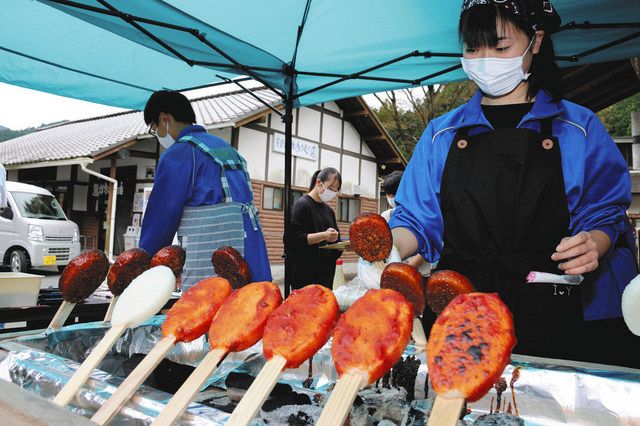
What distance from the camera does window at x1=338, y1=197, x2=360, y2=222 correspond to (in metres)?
18.0

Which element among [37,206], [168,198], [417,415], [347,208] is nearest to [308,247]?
[168,198]

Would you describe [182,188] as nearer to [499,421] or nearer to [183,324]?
[183,324]

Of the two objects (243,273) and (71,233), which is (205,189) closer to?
(243,273)

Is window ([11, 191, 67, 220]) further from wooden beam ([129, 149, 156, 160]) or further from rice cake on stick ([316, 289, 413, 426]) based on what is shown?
rice cake on stick ([316, 289, 413, 426])

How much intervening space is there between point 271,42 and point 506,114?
281 cm

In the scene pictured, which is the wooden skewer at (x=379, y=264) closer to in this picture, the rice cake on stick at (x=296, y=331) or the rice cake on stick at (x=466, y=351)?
the rice cake on stick at (x=296, y=331)

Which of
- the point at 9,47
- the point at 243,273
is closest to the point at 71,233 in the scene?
the point at 9,47

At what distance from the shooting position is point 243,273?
4.74 ft

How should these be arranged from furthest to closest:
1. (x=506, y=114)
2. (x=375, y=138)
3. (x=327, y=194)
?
(x=375, y=138), (x=327, y=194), (x=506, y=114)

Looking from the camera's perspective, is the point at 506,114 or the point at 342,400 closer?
the point at 342,400

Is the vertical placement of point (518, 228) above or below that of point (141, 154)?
below

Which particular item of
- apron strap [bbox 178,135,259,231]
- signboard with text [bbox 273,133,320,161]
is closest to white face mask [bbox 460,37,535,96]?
apron strap [bbox 178,135,259,231]

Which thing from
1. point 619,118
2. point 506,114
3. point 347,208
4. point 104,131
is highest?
point 619,118

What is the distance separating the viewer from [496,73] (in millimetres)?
1670
